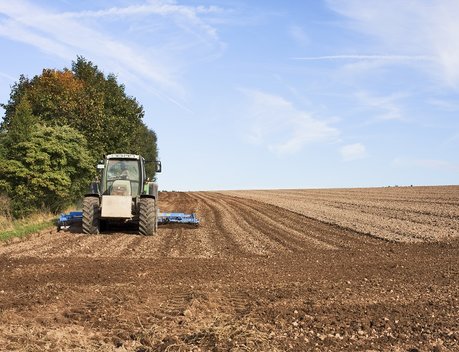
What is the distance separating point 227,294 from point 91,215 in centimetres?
987

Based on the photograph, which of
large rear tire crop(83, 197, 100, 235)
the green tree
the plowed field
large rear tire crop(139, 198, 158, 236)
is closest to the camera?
the plowed field

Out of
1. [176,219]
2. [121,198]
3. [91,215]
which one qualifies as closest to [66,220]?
[91,215]

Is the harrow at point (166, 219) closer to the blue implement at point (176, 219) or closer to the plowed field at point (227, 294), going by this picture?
the blue implement at point (176, 219)

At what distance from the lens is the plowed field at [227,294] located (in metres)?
6.02

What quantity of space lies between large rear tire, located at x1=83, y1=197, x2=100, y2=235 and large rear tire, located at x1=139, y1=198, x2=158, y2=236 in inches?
57.4

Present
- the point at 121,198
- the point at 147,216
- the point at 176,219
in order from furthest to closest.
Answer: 1. the point at 176,219
2. the point at 147,216
3. the point at 121,198

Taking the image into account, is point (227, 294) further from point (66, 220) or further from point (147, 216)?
point (66, 220)

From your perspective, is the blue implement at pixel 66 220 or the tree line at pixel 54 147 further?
the tree line at pixel 54 147

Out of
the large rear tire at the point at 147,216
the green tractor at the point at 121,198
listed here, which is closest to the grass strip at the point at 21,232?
the green tractor at the point at 121,198

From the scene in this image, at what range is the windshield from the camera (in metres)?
18.0

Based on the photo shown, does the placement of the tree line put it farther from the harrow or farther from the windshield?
the windshield

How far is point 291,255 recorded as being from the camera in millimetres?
13523

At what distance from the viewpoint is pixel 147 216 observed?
17.1m

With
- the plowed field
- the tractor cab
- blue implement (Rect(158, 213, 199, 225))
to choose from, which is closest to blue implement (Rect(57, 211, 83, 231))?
the plowed field
